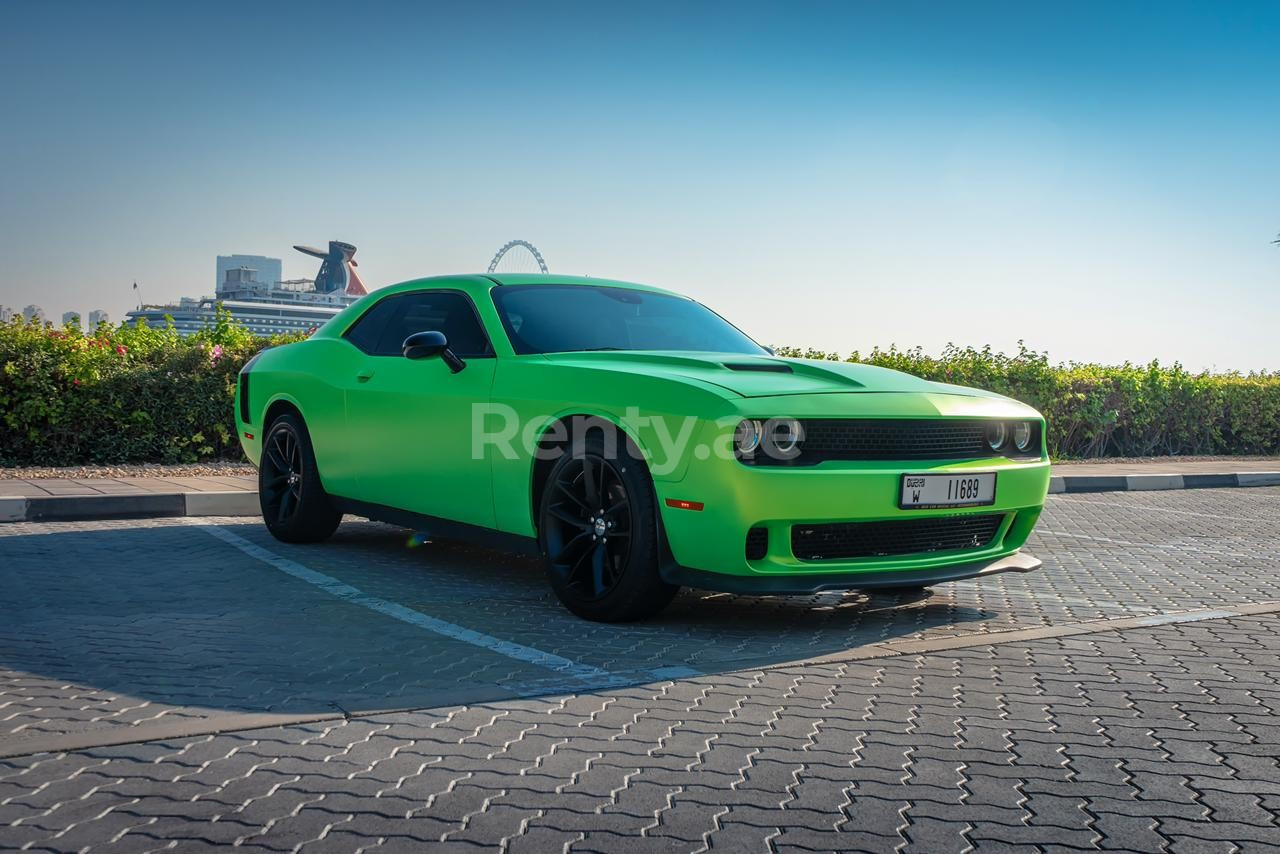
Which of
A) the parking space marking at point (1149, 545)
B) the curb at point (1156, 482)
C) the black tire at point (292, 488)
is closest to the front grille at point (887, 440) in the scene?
the black tire at point (292, 488)

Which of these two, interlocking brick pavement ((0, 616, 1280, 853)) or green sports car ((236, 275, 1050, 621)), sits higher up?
green sports car ((236, 275, 1050, 621))

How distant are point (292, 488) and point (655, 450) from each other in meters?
3.33

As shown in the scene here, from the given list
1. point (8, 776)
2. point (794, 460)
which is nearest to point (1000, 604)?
point (794, 460)

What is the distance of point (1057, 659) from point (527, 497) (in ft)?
7.69

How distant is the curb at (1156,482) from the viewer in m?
13.6

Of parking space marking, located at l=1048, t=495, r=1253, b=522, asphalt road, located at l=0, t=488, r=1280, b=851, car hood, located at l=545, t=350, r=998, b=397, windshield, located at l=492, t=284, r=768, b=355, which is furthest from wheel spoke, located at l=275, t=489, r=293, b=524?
parking space marking, located at l=1048, t=495, r=1253, b=522

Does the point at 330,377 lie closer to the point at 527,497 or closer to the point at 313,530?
the point at 313,530

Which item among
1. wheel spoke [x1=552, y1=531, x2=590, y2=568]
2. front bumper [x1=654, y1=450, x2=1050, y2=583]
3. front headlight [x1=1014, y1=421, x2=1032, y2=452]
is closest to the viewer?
front bumper [x1=654, y1=450, x2=1050, y2=583]

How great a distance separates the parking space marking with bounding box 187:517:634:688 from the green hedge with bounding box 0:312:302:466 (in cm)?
440

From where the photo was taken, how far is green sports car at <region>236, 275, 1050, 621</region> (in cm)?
489

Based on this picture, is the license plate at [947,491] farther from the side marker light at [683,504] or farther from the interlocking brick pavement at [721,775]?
the interlocking brick pavement at [721,775]

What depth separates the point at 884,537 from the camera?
519cm

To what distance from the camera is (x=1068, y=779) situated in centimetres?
325

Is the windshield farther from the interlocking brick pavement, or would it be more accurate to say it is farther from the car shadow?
the interlocking brick pavement
